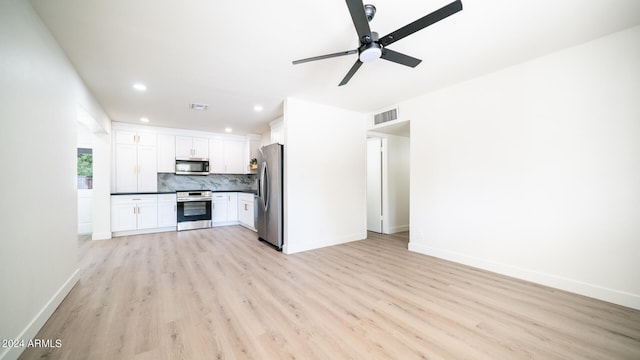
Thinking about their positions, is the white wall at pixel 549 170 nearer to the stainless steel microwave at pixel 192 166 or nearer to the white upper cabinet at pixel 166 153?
the stainless steel microwave at pixel 192 166

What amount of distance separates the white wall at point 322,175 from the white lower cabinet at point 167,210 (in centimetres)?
344

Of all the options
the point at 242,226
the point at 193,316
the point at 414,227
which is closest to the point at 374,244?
the point at 414,227

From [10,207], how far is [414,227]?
4.42 meters

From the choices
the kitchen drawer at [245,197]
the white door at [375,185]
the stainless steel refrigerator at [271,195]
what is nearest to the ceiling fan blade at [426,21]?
the stainless steel refrigerator at [271,195]

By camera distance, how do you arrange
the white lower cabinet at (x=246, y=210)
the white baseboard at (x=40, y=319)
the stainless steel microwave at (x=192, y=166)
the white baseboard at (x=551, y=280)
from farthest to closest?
1. the stainless steel microwave at (x=192, y=166)
2. the white lower cabinet at (x=246, y=210)
3. the white baseboard at (x=551, y=280)
4. the white baseboard at (x=40, y=319)

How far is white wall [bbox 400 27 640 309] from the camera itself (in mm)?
2189

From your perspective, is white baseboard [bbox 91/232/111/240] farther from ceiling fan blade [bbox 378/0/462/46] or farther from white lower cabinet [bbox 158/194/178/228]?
ceiling fan blade [bbox 378/0/462/46]

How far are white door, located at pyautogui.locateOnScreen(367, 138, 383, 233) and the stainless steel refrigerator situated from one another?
2.46 meters

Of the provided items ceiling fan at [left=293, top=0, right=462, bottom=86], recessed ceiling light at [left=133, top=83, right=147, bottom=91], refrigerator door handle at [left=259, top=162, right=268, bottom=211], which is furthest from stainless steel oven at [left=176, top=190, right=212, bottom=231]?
ceiling fan at [left=293, top=0, right=462, bottom=86]

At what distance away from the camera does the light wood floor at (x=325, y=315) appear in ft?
5.23

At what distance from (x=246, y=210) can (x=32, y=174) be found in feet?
14.0

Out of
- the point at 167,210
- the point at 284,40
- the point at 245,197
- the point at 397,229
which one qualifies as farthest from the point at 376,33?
the point at 167,210

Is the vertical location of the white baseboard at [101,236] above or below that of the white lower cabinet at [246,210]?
below

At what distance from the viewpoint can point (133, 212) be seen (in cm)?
512
